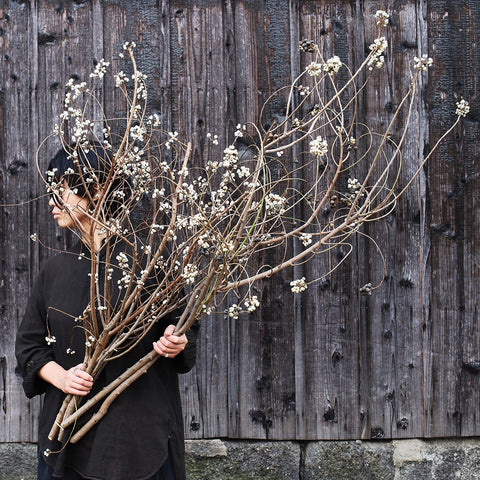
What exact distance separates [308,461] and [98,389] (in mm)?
1340

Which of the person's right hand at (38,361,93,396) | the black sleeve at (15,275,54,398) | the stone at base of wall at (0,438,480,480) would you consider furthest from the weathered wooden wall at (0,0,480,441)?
the person's right hand at (38,361,93,396)

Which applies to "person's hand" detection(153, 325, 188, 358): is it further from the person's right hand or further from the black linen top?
the person's right hand

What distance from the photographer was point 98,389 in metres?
2.26

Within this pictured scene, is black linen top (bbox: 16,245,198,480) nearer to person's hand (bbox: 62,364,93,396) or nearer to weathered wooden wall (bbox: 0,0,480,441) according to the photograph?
person's hand (bbox: 62,364,93,396)

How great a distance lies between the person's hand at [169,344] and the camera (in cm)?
214

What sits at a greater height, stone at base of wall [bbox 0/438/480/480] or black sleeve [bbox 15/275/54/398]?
black sleeve [bbox 15/275/54/398]

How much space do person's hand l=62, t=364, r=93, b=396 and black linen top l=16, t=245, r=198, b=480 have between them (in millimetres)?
95

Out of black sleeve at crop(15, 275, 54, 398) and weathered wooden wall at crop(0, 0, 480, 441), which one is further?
weathered wooden wall at crop(0, 0, 480, 441)

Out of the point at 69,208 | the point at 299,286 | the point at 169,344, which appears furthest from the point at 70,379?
the point at 299,286

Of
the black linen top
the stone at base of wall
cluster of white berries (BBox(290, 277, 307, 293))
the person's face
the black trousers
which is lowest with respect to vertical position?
the stone at base of wall

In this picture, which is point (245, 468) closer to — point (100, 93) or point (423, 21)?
point (100, 93)

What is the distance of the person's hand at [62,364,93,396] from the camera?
7.07 feet

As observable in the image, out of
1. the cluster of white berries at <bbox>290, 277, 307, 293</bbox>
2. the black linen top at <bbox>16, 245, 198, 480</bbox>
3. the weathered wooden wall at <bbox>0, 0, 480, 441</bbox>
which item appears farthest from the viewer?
the weathered wooden wall at <bbox>0, 0, 480, 441</bbox>

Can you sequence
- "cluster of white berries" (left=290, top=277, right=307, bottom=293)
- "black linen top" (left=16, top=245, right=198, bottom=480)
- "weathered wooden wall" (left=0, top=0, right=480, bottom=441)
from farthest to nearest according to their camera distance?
"weathered wooden wall" (left=0, top=0, right=480, bottom=441), "black linen top" (left=16, top=245, right=198, bottom=480), "cluster of white berries" (left=290, top=277, right=307, bottom=293)
